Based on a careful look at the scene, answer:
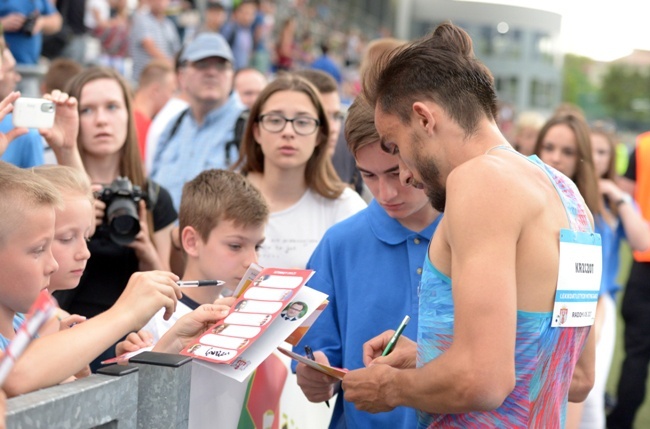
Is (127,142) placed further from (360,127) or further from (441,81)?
(441,81)

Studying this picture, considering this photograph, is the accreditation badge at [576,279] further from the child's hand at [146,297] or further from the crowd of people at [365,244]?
the child's hand at [146,297]

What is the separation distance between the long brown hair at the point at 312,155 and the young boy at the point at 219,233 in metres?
0.89

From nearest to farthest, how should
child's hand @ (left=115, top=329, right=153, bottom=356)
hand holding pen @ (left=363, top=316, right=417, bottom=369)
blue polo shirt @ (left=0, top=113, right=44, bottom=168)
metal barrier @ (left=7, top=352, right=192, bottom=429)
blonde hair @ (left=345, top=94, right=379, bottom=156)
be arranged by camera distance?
metal barrier @ (left=7, top=352, right=192, bottom=429)
hand holding pen @ (left=363, top=316, right=417, bottom=369)
child's hand @ (left=115, top=329, right=153, bottom=356)
blonde hair @ (left=345, top=94, right=379, bottom=156)
blue polo shirt @ (left=0, top=113, right=44, bottom=168)

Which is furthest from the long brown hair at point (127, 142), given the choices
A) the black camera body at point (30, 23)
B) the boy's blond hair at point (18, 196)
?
the black camera body at point (30, 23)

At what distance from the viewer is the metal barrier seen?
159cm

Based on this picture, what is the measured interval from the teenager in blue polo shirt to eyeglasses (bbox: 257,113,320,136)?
3.98 ft

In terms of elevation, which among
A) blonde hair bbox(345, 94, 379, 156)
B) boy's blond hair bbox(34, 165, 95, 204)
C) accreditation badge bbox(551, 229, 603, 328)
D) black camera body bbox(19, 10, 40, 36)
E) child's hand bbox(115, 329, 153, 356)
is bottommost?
child's hand bbox(115, 329, 153, 356)

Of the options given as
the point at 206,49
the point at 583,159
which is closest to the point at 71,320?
the point at 583,159

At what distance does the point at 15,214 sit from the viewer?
2.21 metres

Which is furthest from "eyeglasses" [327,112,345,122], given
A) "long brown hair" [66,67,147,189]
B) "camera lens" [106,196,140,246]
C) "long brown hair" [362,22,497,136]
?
"long brown hair" [362,22,497,136]

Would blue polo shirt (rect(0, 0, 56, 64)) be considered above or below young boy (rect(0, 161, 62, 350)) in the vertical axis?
above

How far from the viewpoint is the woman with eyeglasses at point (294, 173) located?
13.5 feet

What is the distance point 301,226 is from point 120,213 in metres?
0.91

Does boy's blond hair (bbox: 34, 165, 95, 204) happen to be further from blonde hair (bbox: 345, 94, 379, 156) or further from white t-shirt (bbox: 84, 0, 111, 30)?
white t-shirt (bbox: 84, 0, 111, 30)
